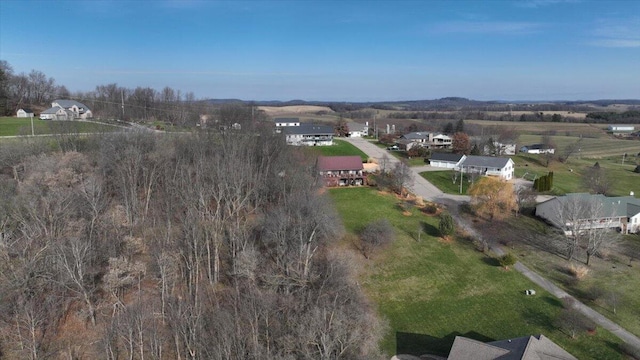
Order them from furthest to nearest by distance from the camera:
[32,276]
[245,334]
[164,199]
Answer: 1. [164,199]
2. [32,276]
3. [245,334]

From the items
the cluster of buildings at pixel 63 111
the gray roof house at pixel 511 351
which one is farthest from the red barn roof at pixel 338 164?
the cluster of buildings at pixel 63 111

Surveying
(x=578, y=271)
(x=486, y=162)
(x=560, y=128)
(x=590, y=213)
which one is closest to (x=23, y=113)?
(x=486, y=162)

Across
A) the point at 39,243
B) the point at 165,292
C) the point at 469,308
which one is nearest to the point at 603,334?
the point at 469,308

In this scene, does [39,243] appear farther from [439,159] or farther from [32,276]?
[439,159]

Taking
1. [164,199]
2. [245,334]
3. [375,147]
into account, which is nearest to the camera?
[245,334]

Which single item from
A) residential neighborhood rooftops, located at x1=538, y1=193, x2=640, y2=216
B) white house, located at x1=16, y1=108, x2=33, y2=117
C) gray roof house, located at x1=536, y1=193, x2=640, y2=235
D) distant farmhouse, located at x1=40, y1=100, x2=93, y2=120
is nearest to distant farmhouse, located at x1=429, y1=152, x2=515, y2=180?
gray roof house, located at x1=536, y1=193, x2=640, y2=235

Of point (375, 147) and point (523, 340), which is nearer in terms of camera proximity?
point (523, 340)

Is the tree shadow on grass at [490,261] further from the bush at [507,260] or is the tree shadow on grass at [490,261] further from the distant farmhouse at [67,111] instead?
the distant farmhouse at [67,111]

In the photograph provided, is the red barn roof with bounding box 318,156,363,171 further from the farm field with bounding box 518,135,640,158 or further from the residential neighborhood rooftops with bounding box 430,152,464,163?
the farm field with bounding box 518,135,640,158
